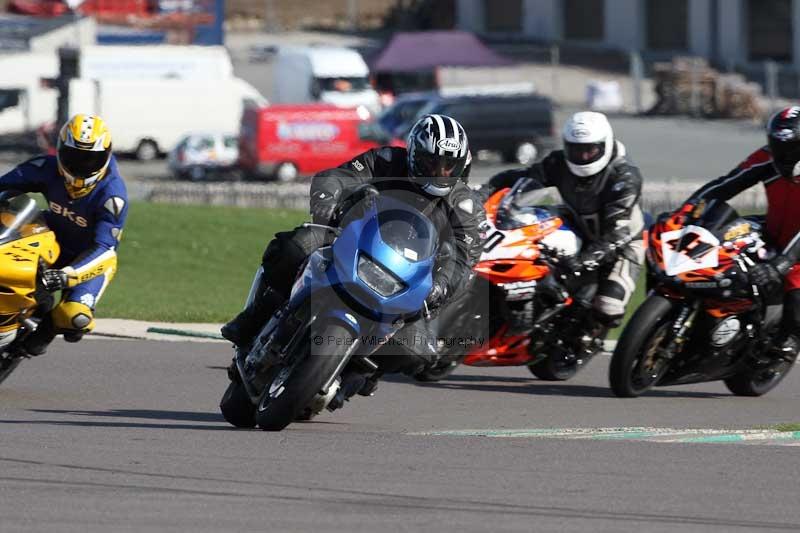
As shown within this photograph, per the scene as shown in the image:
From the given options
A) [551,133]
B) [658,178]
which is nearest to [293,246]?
[658,178]

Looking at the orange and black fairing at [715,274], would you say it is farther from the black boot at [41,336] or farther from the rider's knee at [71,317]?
the black boot at [41,336]

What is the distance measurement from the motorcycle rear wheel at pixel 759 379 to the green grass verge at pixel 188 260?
5150mm

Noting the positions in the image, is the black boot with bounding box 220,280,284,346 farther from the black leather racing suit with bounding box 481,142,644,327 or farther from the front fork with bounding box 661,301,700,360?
the front fork with bounding box 661,301,700,360

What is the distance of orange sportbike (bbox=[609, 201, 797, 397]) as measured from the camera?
29.9ft

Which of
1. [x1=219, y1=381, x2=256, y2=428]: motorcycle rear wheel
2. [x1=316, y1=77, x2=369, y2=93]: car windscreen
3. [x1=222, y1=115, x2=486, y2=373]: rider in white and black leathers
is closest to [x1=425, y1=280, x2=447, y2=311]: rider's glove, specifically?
[x1=222, y1=115, x2=486, y2=373]: rider in white and black leathers

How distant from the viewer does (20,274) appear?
850cm

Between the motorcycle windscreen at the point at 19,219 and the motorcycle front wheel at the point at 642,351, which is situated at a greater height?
the motorcycle windscreen at the point at 19,219

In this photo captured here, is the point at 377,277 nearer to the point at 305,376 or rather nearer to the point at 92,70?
the point at 305,376

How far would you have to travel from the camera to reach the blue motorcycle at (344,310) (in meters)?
7.07

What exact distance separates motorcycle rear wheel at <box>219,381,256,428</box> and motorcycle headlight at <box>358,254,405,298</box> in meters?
1.00

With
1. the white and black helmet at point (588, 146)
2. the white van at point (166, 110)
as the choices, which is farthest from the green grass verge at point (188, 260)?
the white van at point (166, 110)

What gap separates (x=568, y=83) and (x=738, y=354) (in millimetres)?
40841

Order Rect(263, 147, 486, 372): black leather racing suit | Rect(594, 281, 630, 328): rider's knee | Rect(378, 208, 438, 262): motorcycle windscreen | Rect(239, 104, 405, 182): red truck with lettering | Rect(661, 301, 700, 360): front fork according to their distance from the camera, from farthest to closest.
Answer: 1. Rect(239, 104, 405, 182): red truck with lettering
2. Rect(594, 281, 630, 328): rider's knee
3. Rect(661, 301, 700, 360): front fork
4. Rect(263, 147, 486, 372): black leather racing suit
5. Rect(378, 208, 438, 262): motorcycle windscreen

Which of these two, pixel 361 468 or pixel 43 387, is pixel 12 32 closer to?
pixel 43 387
